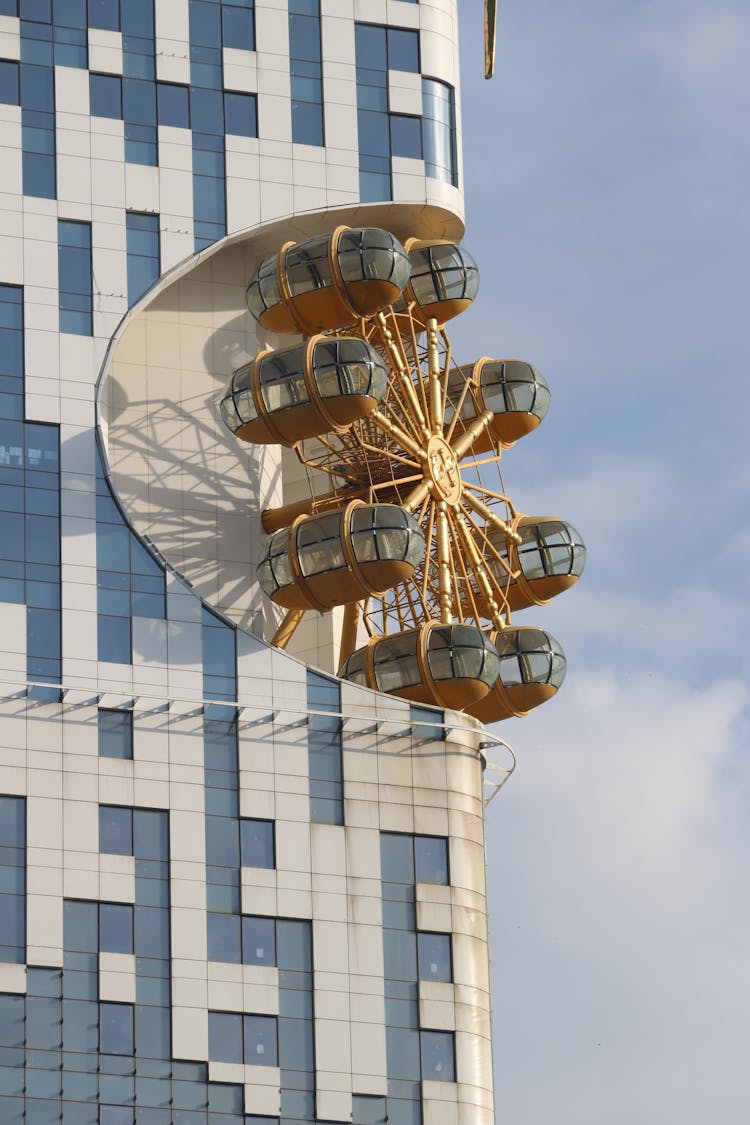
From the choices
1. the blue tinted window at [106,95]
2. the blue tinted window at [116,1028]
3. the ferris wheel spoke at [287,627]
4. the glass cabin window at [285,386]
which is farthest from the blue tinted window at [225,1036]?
the blue tinted window at [106,95]

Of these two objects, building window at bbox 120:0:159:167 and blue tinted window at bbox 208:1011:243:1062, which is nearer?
blue tinted window at bbox 208:1011:243:1062

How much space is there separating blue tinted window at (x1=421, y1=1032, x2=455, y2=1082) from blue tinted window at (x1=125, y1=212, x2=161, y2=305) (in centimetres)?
2037

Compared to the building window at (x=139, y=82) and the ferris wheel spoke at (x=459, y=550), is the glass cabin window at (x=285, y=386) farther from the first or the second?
the building window at (x=139, y=82)

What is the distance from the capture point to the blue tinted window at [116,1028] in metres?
68.3

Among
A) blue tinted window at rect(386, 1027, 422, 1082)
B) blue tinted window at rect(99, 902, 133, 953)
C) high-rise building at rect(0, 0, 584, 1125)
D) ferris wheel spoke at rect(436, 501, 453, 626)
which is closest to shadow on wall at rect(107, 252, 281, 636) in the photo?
high-rise building at rect(0, 0, 584, 1125)

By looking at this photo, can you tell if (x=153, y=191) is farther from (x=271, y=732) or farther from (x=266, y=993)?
(x=266, y=993)

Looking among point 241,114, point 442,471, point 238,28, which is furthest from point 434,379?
point 238,28

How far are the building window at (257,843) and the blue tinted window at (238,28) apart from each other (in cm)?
2188

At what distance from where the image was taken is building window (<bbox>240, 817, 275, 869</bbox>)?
7144 cm

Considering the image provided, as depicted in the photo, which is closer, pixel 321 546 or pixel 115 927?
pixel 115 927

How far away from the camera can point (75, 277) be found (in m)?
75.5

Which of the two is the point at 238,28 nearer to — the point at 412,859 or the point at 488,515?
the point at 488,515

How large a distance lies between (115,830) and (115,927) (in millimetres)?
2419

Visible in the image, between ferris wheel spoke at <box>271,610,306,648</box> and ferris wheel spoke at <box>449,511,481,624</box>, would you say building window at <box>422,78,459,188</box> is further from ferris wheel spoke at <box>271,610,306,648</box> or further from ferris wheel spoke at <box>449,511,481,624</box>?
ferris wheel spoke at <box>271,610,306,648</box>
